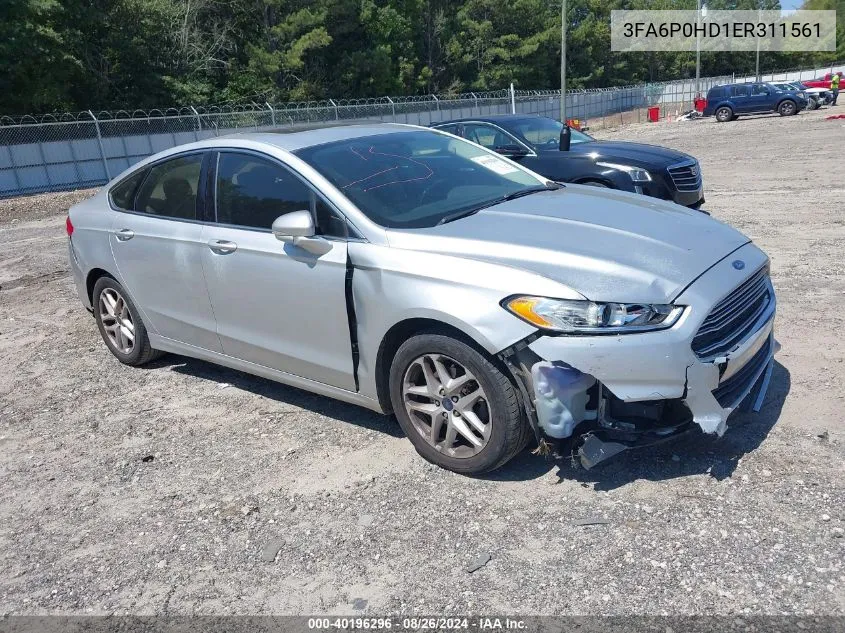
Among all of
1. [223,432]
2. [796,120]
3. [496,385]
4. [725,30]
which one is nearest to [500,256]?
[496,385]

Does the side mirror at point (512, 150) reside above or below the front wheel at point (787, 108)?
above

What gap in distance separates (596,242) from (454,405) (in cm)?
104

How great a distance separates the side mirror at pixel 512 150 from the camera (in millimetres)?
9539

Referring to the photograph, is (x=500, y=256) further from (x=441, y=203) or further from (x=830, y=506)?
(x=830, y=506)

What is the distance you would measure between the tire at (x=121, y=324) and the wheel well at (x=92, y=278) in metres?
0.03

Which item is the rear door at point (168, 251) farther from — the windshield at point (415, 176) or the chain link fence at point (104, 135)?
the chain link fence at point (104, 135)

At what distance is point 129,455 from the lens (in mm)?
4293

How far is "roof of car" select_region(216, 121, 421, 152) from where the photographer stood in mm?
4373

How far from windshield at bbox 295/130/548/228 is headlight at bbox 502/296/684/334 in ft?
3.15

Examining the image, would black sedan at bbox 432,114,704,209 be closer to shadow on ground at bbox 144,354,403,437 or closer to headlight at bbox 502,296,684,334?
shadow on ground at bbox 144,354,403,437

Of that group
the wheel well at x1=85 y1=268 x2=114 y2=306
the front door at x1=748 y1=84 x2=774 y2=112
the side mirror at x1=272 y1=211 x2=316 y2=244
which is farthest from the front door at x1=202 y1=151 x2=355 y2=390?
the front door at x1=748 y1=84 x2=774 y2=112

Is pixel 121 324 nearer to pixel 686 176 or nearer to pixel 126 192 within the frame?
pixel 126 192

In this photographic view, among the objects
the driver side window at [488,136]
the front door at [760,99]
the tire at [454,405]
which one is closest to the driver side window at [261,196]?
the tire at [454,405]

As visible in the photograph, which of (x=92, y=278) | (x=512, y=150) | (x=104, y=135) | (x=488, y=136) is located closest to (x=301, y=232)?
Result: (x=92, y=278)
